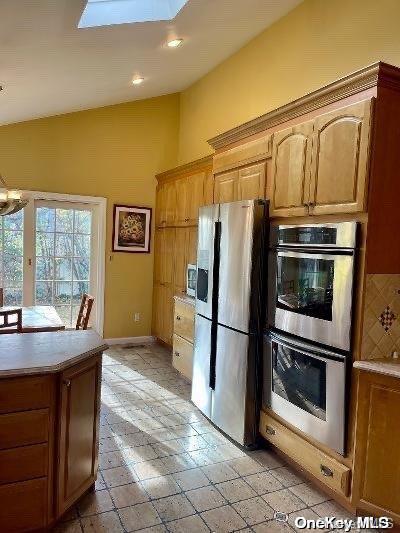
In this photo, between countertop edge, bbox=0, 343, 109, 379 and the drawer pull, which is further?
the drawer pull

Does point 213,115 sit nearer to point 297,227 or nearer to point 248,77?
point 248,77

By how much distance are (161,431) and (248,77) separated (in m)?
3.63

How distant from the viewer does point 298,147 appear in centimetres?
251

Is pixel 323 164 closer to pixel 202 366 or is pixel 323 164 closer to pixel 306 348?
pixel 306 348

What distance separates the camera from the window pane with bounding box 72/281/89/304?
5134mm

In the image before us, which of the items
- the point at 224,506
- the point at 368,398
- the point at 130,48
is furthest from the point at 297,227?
the point at 130,48

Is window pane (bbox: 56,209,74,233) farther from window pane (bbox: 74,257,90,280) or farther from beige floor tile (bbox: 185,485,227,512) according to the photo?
beige floor tile (bbox: 185,485,227,512)

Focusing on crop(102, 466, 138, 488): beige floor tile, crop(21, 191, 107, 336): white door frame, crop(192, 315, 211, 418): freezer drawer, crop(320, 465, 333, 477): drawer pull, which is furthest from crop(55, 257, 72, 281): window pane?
crop(320, 465, 333, 477): drawer pull

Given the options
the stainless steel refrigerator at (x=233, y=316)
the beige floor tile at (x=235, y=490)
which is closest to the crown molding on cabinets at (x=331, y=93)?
the stainless steel refrigerator at (x=233, y=316)

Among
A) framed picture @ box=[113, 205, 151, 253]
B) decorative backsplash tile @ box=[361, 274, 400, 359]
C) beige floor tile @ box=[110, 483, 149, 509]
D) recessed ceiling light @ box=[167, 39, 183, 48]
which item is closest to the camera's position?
decorative backsplash tile @ box=[361, 274, 400, 359]

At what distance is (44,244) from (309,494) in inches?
159

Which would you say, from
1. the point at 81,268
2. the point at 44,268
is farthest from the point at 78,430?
the point at 81,268

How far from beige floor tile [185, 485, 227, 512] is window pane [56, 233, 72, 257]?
356 cm

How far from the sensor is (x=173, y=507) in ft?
7.10
